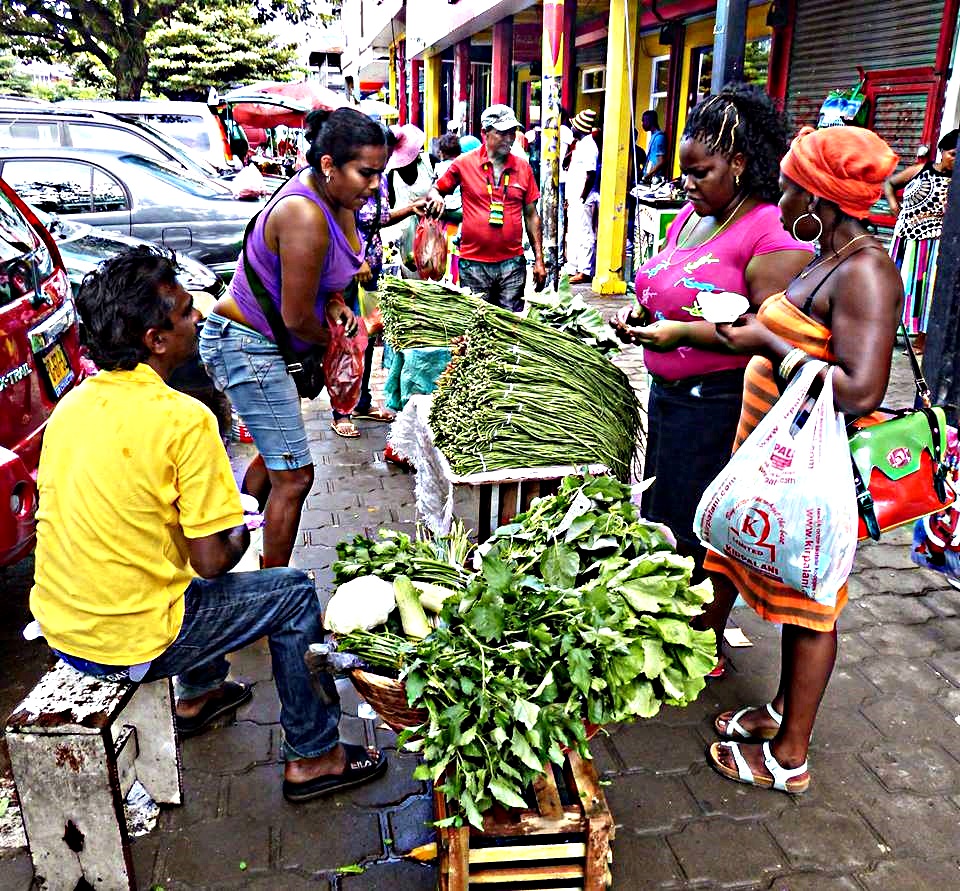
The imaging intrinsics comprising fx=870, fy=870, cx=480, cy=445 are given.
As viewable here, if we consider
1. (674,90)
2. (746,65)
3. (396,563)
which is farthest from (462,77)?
(396,563)

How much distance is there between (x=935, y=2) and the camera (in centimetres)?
729

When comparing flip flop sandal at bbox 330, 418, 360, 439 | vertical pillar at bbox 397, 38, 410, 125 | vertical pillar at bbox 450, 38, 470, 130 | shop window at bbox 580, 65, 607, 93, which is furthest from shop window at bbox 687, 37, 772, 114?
→ vertical pillar at bbox 397, 38, 410, 125

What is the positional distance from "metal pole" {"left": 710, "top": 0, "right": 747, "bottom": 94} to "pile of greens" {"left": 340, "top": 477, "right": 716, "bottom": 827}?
15.2ft

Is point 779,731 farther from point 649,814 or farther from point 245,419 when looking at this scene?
point 245,419

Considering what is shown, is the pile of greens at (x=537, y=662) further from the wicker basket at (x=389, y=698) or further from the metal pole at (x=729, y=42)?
the metal pole at (x=729, y=42)

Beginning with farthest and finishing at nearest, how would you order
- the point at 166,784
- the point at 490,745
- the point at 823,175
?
1. the point at 166,784
2. the point at 823,175
3. the point at 490,745

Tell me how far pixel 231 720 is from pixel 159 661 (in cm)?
76

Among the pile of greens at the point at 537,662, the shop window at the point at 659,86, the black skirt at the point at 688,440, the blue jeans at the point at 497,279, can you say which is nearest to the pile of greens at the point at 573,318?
the black skirt at the point at 688,440

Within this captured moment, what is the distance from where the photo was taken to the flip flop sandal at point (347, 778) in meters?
2.67

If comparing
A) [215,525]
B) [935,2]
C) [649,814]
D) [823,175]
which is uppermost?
[935,2]

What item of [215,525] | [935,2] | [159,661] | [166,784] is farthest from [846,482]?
[935,2]

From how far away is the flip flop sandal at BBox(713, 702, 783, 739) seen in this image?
9.62 ft

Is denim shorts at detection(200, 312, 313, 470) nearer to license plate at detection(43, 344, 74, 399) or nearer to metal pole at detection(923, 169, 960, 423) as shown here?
license plate at detection(43, 344, 74, 399)

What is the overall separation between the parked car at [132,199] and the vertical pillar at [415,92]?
21.2 meters
